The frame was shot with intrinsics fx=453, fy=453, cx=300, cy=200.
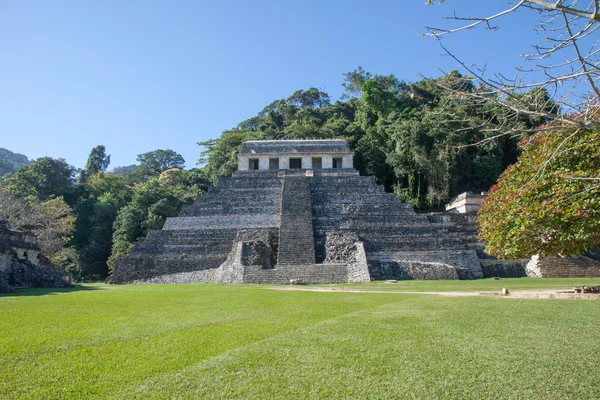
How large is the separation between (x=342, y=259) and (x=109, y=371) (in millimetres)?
15953

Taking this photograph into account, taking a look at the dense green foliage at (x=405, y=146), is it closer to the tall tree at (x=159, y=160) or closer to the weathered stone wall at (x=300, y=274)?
the weathered stone wall at (x=300, y=274)

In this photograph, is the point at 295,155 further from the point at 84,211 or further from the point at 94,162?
the point at 94,162

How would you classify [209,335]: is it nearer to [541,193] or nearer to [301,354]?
[301,354]

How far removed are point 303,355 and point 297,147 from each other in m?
29.9

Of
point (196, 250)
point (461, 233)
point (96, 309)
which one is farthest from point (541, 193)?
point (196, 250)

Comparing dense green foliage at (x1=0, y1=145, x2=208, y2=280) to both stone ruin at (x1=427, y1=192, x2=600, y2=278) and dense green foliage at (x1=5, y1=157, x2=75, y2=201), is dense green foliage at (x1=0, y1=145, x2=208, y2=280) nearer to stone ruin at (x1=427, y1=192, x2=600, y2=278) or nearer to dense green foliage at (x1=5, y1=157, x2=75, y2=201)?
dense green foliage at (x1=5, y1=157, x2=75, y2=201)

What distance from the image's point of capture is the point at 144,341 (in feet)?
15.1

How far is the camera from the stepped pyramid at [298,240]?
1748 centimetres

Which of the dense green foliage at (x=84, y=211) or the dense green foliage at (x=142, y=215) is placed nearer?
the dense green foliage at (x=84, y=211)

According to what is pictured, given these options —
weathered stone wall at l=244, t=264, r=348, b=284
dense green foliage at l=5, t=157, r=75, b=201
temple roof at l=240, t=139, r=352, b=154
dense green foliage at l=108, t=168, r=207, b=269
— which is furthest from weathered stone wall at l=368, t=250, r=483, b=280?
dense green foliage at l=5, t=157, r=75, b=201

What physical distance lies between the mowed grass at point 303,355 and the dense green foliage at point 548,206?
3.06m

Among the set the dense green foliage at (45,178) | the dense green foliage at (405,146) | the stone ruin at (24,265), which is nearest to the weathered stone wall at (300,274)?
the stone ruin at (24,265)

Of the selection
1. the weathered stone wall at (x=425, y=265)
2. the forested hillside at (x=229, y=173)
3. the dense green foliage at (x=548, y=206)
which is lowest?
the weathered stone wall at (x=425, y=265)

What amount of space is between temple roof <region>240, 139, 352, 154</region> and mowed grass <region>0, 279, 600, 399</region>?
26884 mm
